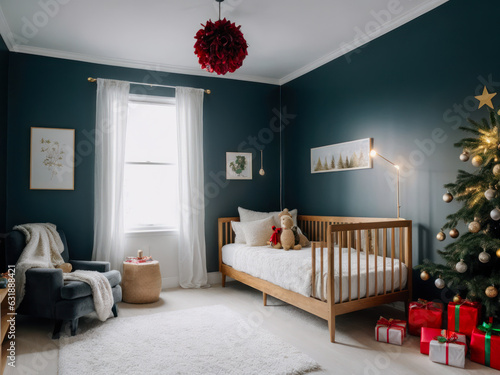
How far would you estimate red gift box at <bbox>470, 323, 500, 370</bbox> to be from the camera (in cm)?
230

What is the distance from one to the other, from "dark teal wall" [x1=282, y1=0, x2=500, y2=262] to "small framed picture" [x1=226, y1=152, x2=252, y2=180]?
33.3 inches

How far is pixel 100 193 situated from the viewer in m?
4.04

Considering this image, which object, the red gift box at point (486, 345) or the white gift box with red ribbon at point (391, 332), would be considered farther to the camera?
the white gift box with red ribbon at point (391, 332)

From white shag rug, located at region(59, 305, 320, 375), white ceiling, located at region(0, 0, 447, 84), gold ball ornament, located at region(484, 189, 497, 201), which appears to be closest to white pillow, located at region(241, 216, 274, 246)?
white shag rug, located at region(59, 305, 320, 375)

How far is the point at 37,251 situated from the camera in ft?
10.8

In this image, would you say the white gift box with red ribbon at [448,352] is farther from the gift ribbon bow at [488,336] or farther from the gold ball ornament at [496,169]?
the gold ball ornament at [496,169]

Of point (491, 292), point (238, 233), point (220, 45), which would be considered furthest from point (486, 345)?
point (238, 233)

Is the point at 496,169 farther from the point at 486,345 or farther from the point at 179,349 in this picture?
the point at 179,349

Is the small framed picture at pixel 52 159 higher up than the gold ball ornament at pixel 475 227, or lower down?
higher up

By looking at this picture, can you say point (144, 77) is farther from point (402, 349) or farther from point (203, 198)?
point (402, 349)

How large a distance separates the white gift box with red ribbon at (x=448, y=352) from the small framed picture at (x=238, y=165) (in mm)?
2934

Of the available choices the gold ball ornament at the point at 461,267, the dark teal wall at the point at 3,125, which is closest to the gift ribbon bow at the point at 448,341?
the gold ball ornament at the point at 461,267

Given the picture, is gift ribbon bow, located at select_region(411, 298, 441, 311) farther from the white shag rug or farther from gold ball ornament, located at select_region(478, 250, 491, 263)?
the white shag rug

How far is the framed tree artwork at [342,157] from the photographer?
12.4 feet
